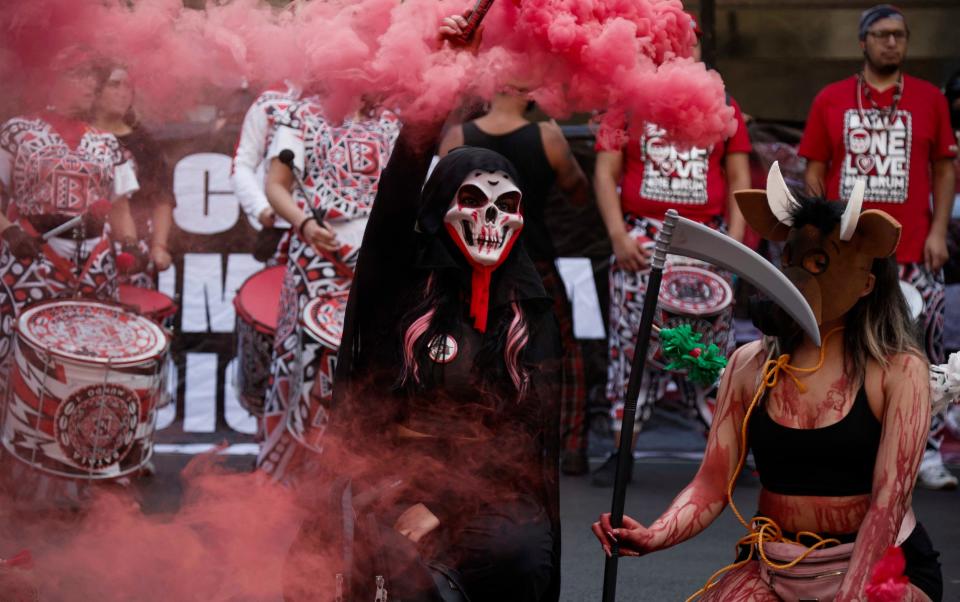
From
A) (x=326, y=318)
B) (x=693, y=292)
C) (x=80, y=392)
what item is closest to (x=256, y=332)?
(x=326, y=318)

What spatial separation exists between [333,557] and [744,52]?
507cm

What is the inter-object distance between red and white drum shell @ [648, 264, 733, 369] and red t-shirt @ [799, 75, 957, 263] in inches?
27.8

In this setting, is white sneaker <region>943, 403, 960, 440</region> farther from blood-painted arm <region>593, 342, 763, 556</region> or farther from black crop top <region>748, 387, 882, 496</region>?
black crop top <region>748, 387, 882, 496</region>

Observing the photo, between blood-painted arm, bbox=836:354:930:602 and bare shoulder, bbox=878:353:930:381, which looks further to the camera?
bare shoulder, bbox=878:353:930:381

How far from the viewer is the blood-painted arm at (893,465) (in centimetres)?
291

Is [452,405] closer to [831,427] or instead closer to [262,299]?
[831,427]

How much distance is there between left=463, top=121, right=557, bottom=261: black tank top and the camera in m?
6.07

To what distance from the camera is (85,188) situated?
5355 millimetres

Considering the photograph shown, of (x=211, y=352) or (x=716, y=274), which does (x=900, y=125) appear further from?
(x=211, y=352)

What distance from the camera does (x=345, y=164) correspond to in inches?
218

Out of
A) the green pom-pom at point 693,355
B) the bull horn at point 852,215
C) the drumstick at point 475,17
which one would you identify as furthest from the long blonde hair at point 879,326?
the drumstick at point 475,17

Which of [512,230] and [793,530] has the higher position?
[512,230]

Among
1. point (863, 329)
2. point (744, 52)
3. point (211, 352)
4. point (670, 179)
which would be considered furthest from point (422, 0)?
point (744, 52)

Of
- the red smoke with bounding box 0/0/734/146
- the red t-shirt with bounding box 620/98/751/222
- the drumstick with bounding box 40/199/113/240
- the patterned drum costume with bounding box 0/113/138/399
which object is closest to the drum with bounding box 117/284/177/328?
the patterned drum costume with bounding box 0/113/138/399
